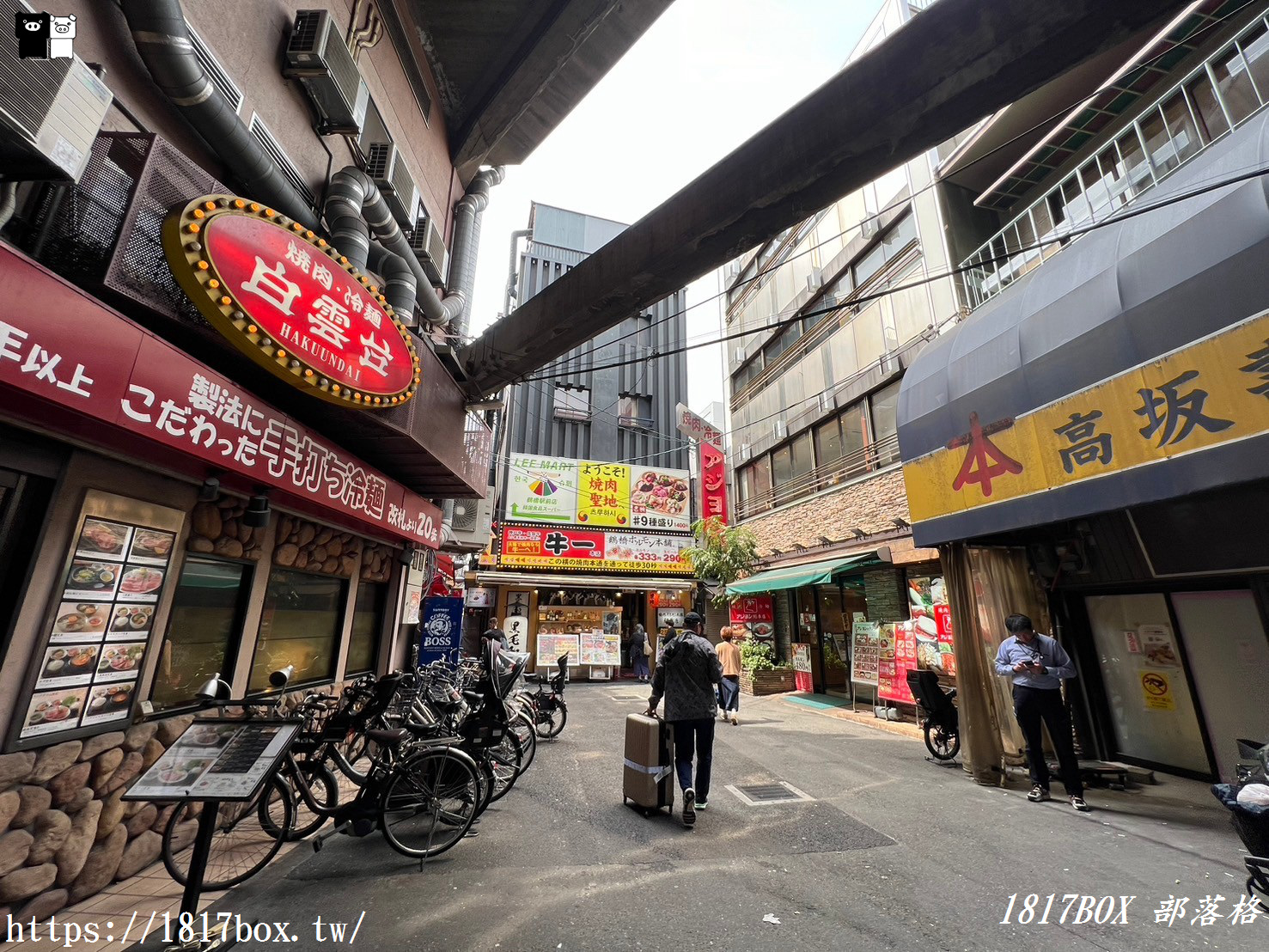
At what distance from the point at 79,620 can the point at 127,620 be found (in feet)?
1.23

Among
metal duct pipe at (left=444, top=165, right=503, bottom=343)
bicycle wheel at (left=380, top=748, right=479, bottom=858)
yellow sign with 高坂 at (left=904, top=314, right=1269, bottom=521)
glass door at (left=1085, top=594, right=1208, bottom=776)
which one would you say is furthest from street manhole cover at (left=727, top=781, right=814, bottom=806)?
metal duct pipe at (left=444, top=165, right=503, bottom=343)

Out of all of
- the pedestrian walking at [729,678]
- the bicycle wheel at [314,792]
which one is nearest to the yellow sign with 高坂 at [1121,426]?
the pedestrian walking at [729,678]

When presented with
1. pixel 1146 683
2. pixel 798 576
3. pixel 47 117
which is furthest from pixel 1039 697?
pixel 47 117

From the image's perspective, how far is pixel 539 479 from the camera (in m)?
20.7

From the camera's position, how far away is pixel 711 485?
18516 millimetres

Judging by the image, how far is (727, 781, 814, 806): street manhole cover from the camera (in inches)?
217

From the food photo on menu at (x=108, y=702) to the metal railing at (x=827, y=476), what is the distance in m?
11.4

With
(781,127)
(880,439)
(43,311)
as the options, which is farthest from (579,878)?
(880,439)

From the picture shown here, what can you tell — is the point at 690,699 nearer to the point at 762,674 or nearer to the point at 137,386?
the point at 137,386

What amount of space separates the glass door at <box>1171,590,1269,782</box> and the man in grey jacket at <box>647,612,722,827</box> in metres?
5.88

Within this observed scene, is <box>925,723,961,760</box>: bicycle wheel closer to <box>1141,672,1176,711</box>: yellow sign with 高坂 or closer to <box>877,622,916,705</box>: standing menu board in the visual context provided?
<box>877,622,916,705</box>: standing menu board

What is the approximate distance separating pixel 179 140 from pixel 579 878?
279 inches

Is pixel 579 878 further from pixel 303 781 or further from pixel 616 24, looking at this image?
pixel 616 24

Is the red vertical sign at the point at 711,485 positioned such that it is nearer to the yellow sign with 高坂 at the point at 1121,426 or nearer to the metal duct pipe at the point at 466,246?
the metal duct pipe at the point at 466,246
